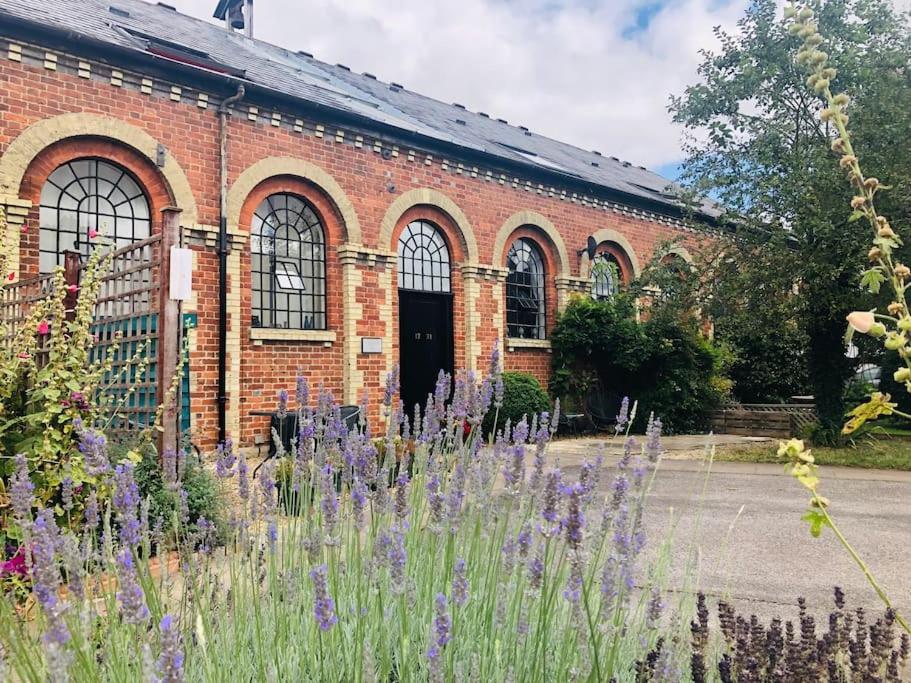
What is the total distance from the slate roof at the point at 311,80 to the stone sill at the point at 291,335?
3.63 m

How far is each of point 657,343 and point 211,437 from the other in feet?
30.8

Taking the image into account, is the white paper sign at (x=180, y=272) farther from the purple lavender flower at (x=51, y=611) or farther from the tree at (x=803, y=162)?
the tree at (x=803, y=162)

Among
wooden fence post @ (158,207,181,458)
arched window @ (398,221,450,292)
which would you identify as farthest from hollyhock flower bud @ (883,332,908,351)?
arched window @ (398,221,450,292)

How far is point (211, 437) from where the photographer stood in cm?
980

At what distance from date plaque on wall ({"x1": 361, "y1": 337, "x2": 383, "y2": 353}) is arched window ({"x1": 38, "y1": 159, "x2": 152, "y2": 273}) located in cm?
380

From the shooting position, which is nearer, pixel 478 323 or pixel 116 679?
pixel 116 679

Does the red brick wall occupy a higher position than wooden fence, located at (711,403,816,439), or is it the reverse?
the red brick wall

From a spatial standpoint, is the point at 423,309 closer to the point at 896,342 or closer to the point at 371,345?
the point at 371,345

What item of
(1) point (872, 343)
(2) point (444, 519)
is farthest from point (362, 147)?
(1) point (872, 343)

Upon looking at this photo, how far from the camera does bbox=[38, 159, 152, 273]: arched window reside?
8.75 m

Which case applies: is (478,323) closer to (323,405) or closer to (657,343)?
(657,343)

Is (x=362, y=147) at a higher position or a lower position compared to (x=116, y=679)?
higher

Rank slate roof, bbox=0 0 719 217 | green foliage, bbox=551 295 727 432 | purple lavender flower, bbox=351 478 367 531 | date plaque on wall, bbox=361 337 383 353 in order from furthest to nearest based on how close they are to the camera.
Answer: green foliage, bbox=551 295 727 432 < date plaque on wall, bbox=361 337 383 353 < slate roof, bbox=0 0 719 217 < purple lavender flower, bbox=351 478 367 531

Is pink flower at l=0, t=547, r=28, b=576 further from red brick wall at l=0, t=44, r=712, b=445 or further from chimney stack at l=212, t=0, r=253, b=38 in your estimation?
chimney stack at l=212, t=0, r=253, b=38
